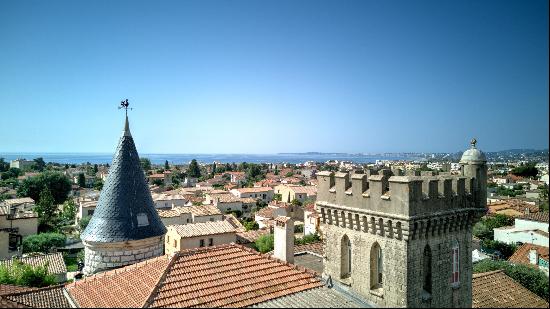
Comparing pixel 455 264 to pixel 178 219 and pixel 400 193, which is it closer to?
pixel 400 193

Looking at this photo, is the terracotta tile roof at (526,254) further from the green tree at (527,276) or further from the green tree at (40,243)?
the green tree at (40,243)

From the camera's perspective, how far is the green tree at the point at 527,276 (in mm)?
22314

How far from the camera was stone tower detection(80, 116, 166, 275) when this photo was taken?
14.6 meters

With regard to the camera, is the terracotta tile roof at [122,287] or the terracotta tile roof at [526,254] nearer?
the terracotta tile roof at [122,287]

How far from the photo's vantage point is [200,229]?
128 ft

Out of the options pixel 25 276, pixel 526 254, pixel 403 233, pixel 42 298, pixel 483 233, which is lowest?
pixel 483 233

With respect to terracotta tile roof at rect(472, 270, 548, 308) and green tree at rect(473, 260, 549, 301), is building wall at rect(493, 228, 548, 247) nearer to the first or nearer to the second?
green tree at rect(473, 260, 549, 301)

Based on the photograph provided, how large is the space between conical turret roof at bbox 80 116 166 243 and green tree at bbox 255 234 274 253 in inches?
893

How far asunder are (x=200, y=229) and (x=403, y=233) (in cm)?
3151

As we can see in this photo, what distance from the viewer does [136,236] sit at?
1473cm

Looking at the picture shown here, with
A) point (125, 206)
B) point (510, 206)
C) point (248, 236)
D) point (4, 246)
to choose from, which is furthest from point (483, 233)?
point (4, 246)

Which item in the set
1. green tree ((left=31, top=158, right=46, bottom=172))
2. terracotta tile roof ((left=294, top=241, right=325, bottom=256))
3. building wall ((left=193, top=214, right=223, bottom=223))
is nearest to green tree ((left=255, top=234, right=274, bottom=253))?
terracotta tile roof ((left=294, top=241, right=325, bottom=256))

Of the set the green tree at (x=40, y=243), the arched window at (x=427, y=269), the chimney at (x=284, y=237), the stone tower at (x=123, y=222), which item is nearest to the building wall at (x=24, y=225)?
the green tree at (x=40, y=243)

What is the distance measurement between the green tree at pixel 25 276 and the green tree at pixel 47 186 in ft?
189
